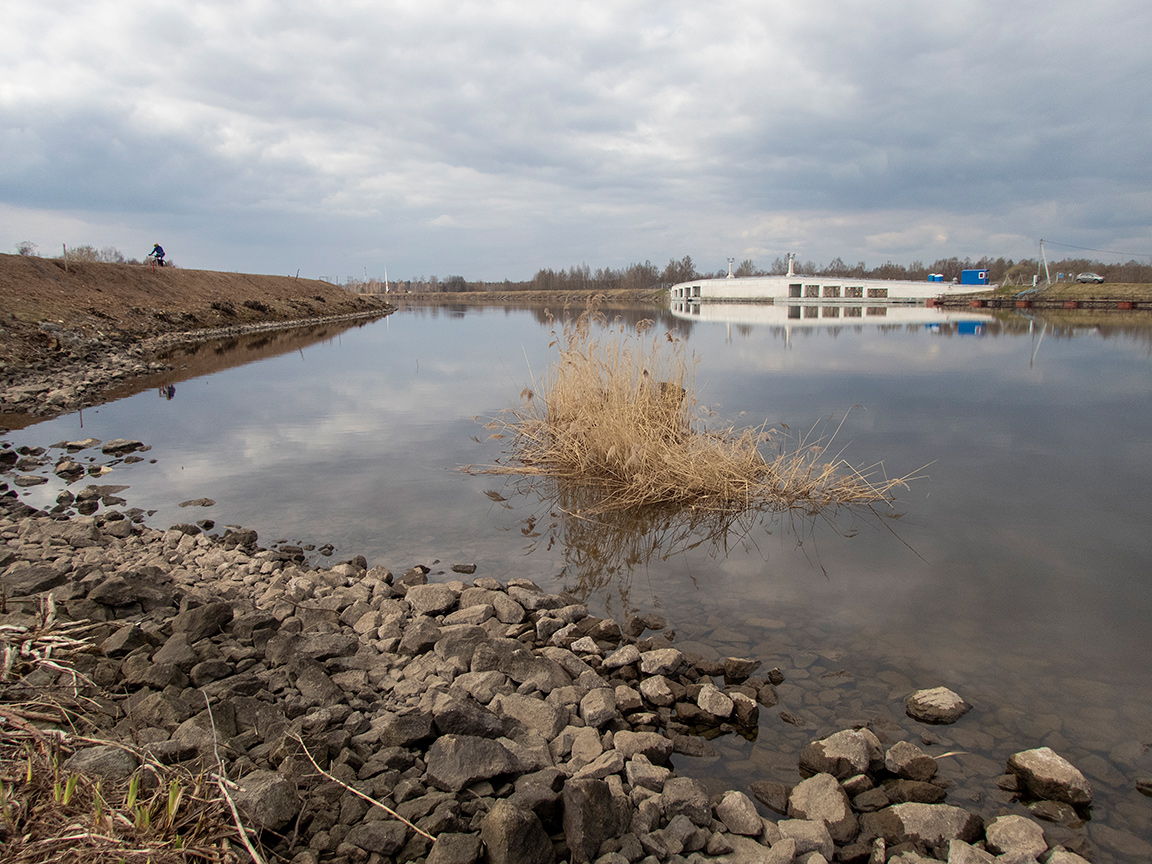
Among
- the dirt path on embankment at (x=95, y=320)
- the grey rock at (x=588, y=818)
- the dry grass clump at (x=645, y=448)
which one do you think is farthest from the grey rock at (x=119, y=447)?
the grey rock at (x=588, y=818)

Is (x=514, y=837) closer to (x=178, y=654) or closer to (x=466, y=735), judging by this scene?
(x=466, y=735)

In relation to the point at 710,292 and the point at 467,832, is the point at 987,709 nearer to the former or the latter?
the point at 467,832

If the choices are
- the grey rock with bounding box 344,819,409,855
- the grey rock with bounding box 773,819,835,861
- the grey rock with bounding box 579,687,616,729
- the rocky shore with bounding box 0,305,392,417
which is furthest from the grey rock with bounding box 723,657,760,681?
the rocky shore with bounding box 0,305,392,417

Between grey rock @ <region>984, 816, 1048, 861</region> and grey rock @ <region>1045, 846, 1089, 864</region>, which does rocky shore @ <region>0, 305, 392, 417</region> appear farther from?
grey rock @ <region>1045, 846, 1089, 864</region>

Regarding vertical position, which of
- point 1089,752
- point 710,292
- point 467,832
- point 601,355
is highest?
point 710,292

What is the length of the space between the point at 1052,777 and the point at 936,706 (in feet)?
1.99

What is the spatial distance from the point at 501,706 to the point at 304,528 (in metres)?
3.77

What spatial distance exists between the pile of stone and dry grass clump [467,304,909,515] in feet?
10.00

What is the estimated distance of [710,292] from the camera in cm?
7962

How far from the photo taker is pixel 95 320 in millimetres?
22484

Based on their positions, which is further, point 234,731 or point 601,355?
point 601,355

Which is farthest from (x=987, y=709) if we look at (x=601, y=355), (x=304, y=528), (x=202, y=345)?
(x=202, y=345)

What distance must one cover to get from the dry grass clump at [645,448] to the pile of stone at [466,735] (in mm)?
3048

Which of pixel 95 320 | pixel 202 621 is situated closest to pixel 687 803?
pixel 202 621
